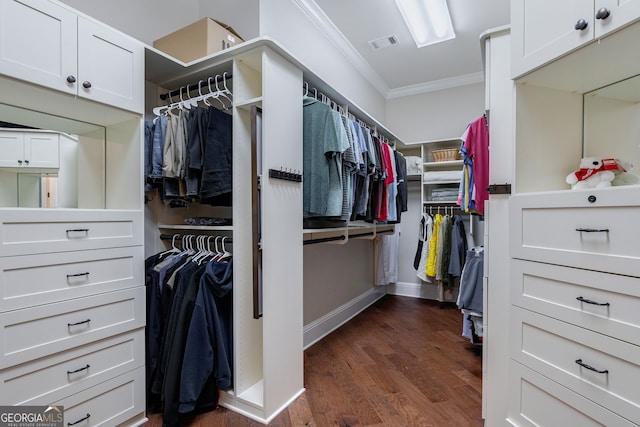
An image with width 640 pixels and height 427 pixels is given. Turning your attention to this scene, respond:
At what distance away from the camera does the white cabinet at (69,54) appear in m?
1.17

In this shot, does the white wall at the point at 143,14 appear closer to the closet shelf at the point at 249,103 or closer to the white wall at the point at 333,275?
the closet shelf at the point at 249,103

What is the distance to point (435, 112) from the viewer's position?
402 cm

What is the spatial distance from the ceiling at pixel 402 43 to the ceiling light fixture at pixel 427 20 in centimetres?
6

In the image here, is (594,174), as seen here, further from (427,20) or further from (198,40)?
(427,20)

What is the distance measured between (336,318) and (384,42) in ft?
9.30

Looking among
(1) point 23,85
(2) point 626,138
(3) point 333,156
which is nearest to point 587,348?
(2) point 626,138

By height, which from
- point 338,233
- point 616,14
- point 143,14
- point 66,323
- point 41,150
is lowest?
point 66,323

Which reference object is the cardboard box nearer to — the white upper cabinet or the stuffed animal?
the white upper cabinet

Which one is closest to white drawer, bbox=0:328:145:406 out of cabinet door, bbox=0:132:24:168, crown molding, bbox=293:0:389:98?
cabinet door, bbox=0:132:24:168

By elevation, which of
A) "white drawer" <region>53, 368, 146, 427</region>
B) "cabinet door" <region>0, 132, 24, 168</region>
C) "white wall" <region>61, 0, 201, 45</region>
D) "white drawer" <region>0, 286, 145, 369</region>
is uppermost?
"white wall" <region>61, 0, 201, 45</region>

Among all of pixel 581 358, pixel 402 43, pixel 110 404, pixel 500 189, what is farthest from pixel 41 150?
pixel 402 43

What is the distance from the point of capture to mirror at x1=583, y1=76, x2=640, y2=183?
1.14 m

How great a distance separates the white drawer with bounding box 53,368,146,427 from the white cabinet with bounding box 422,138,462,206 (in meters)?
3.37

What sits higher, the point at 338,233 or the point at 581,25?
the point at 581,25
